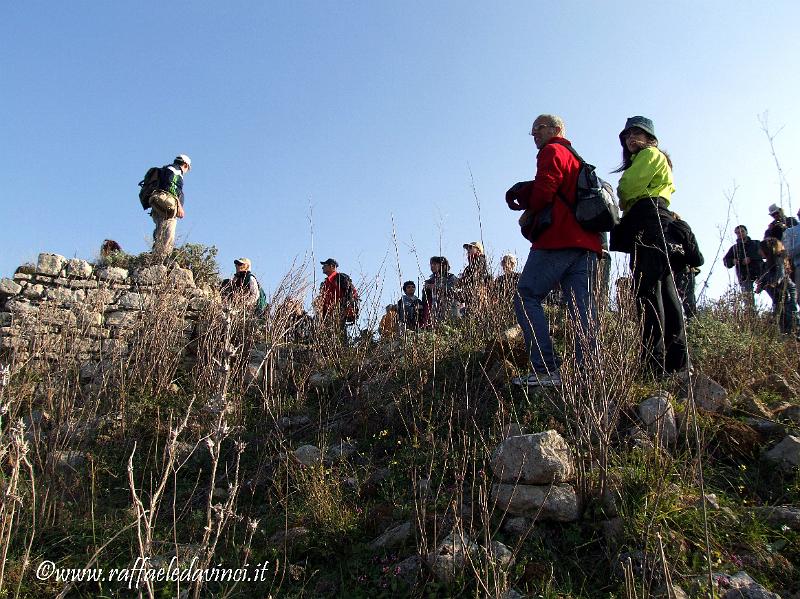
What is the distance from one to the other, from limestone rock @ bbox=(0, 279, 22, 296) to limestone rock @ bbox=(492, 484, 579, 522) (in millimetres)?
6233

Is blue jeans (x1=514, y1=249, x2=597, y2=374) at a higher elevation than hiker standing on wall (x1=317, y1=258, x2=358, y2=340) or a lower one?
lower

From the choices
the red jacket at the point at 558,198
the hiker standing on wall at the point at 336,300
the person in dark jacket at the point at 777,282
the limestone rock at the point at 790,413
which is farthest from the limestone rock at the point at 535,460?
the person in dark jacket at the point at 777,282

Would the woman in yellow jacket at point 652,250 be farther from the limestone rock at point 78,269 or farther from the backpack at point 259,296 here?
the limestone rock at point 78,269

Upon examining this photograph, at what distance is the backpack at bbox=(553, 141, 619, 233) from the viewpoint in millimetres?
3961

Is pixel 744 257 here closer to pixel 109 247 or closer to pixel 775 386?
pixel 775 386

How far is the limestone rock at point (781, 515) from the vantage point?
2934 millimetres

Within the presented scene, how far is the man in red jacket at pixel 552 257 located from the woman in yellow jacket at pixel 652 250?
0.97 ft

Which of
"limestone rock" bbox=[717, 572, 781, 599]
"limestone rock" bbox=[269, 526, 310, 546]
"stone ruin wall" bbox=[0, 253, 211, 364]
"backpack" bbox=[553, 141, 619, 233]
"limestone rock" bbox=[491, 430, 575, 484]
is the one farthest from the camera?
"stone ruin wall" bbox=[0, 253, 211, 364]

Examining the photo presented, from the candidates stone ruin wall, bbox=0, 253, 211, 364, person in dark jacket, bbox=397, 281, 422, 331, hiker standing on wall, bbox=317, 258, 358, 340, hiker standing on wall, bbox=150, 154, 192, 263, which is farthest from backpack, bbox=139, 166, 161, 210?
person in dark jacket, bbox=397, 281, 422, 331

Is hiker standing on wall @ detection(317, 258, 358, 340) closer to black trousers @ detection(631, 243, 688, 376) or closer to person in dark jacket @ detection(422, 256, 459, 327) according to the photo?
person in dark jacket @ detection(422, 256, 459, 327)

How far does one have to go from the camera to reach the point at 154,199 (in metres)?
8.12

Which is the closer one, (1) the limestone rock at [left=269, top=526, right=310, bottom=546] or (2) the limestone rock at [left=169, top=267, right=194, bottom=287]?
(1) the limestone rock at [left=269, top=526, right=310, bottom=546]

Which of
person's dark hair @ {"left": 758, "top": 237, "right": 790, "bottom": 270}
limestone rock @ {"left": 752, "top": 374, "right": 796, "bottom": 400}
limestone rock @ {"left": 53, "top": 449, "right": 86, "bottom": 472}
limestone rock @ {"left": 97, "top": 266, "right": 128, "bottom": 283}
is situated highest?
person's dark hair @ {"left": 758, "top": 237, "right": 790, "bottom": 270}

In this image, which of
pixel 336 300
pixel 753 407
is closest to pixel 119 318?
pixel 336 300
